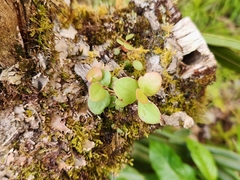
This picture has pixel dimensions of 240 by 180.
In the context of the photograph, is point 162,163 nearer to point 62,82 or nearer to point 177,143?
point 177,143

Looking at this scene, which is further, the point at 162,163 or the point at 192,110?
the point at 162,163

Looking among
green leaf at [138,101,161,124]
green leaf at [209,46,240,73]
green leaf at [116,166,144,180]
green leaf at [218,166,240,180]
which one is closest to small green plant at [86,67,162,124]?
green leaf at [138,101,161,124]

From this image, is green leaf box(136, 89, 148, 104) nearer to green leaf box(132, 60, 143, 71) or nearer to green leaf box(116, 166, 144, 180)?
green leaf box(132, 60, 143, 71)

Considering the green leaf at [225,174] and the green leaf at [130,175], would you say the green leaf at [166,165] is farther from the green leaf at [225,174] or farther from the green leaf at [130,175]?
the green leaf at [225,174]

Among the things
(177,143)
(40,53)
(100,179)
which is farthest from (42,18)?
(177,143)

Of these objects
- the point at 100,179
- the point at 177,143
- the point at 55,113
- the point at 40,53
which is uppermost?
the point at 40,53

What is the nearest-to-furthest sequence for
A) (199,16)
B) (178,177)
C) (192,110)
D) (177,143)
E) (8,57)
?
(8,57), (192,110), (178,177), (177,143), (199,16)
